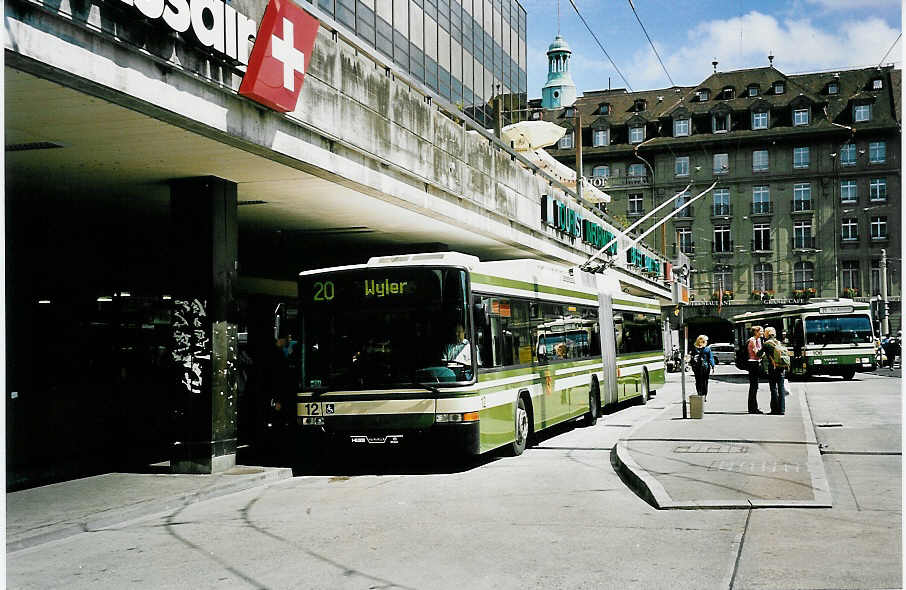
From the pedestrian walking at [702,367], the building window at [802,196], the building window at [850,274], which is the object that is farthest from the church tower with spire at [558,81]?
the pedestrian walking at [702,367]

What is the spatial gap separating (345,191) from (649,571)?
958cm

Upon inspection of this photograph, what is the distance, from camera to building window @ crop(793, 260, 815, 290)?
79250 millimetres

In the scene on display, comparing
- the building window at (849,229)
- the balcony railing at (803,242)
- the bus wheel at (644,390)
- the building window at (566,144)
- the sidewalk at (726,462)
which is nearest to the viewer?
the sidewalk at (726,462)

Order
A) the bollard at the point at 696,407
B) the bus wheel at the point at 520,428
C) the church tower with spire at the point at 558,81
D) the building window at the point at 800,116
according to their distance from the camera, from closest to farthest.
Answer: the bus wheel at the point at 520,428 < the bollard at the point at 696,407 < the building window at the point at 800,116 < the church tower with spire at the point at 558,81

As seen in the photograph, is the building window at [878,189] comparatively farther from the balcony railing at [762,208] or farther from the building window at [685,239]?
the building window at [685,239]

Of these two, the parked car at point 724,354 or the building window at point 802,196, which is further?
the building window at point 802,196

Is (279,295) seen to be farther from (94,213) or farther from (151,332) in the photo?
(94,213)

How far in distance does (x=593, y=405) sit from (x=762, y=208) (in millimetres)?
66153

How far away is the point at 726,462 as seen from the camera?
12.3 m

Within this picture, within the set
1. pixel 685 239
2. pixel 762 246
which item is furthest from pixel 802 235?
pixel 685 239

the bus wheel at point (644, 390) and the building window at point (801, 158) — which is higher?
the building window at point (801, 158)

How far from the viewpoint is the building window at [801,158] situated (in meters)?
80.1

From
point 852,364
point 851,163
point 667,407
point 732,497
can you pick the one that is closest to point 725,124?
point 851,163

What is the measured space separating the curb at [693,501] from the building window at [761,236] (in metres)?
70.3
